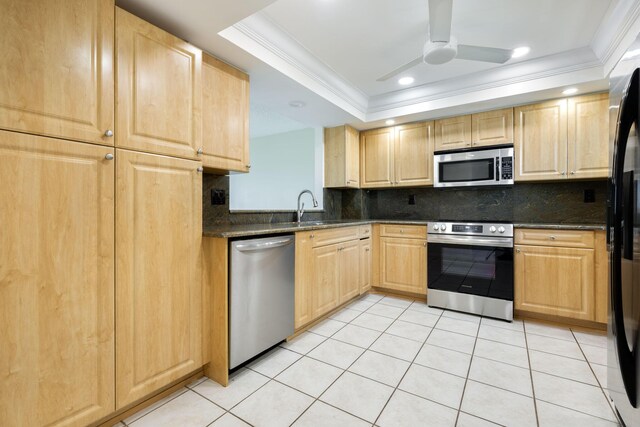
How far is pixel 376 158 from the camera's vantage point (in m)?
3.88

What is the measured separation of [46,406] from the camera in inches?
46.1

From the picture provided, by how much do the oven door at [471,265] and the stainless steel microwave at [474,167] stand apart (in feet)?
2.30

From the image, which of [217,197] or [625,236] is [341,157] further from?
[625,236]

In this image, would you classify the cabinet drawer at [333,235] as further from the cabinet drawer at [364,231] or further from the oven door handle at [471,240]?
the oven door handle at [471,240]

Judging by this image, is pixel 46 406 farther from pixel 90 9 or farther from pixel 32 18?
pixel 90 9

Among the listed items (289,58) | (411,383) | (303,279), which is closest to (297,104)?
(289,58)

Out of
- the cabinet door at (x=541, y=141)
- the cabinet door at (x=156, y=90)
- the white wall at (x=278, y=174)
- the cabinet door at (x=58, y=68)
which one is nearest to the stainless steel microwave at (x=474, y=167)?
the cabinet door at (x=541, y=141)

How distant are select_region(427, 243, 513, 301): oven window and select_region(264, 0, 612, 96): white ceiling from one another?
180cm

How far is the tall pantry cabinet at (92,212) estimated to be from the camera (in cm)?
110

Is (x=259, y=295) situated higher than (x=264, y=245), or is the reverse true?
(x=264, y=245)

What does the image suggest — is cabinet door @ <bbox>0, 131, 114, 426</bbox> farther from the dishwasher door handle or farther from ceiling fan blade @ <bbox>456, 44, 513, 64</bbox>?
ceiling fan blade @ <bbox>456, 44, 513, 64</bbox>

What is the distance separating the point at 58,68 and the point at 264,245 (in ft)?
4.37

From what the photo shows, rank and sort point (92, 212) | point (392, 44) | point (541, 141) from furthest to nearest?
1. point (541, 141)
2. point (392, 44)
3. point (92, 212)

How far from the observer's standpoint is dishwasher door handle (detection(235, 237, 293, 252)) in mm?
1815
